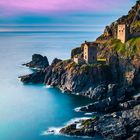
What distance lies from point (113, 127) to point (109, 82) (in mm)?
50750

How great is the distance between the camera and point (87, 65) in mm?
149750

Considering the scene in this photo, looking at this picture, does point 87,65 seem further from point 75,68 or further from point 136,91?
point 136,91

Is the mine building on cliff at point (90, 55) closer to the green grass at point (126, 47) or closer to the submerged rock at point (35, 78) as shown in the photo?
A: the green grass at point (126, 47)

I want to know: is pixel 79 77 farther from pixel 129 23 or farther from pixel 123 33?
pixel 129 23

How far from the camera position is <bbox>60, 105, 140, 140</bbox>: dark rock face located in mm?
92312

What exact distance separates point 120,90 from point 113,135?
38.7m

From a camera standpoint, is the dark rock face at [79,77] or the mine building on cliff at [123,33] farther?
the mine building on cliff at [123,33]

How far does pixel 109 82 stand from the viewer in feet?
475

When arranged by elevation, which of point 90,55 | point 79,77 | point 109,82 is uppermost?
point 90,55

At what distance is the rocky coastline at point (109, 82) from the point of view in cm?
9631

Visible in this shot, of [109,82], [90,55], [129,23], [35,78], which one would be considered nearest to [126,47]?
[90,55]

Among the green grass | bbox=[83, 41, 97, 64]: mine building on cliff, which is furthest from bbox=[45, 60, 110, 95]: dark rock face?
the green grass

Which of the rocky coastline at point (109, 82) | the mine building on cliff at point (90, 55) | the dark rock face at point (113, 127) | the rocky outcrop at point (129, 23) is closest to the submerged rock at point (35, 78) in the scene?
the rocky coastline at point (109, 82)

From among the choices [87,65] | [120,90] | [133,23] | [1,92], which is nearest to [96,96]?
[120,90]
